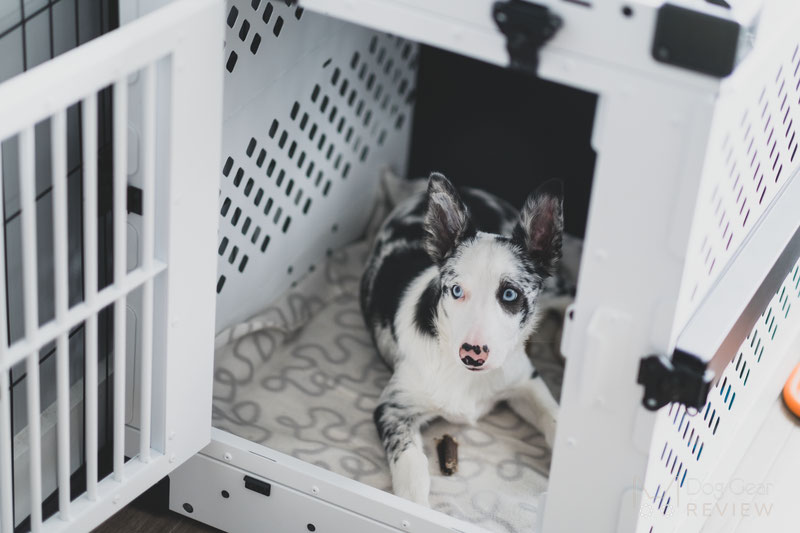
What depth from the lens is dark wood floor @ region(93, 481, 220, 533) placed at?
1882 millimetres

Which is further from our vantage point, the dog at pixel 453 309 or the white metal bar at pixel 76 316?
the dog at pixel 453 309

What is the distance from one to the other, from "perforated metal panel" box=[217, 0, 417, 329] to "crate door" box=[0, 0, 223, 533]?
0.99ft

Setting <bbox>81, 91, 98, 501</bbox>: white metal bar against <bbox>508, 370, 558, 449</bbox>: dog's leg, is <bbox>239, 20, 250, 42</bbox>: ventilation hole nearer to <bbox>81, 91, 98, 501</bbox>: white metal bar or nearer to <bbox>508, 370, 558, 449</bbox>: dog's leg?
<bbox>81, 91, 98, 501</bbox>: white metal bar

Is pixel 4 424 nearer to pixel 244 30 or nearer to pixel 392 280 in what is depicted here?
pixel 244 30

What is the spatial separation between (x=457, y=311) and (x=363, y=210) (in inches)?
29.9

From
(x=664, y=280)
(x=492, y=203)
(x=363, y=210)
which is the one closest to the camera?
(x=664, y=280)

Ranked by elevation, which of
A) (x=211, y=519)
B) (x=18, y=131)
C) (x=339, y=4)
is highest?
(x=339, y=4)

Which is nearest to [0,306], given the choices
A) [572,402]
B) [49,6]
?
[49,6]

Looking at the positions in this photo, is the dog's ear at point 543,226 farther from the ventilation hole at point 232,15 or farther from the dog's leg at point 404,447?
the ventilation hole at point 232,15

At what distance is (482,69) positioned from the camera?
244 centimetres

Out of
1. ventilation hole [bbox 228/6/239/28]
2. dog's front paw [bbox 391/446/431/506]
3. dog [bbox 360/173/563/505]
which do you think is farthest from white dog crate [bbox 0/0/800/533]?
dog [bbox 360/173/563/505]

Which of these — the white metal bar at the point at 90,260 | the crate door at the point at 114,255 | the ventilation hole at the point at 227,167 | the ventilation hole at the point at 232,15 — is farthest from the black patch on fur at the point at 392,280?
the white metal bar at the point at 90,260

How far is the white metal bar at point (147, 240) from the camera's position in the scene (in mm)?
1319

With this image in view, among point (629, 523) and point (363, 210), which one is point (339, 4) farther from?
point (363, 210)
